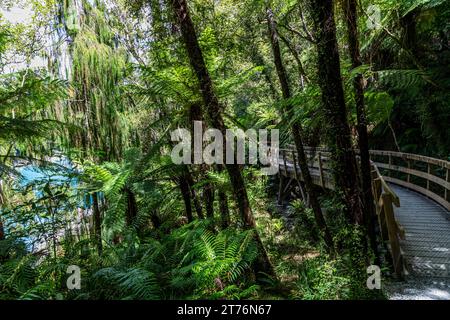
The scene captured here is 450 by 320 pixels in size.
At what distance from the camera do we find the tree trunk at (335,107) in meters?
3.36

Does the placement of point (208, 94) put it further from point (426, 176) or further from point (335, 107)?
point (426, 176)

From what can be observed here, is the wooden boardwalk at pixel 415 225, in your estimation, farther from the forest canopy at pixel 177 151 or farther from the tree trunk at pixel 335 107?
the tree trunk at pixel 335 107

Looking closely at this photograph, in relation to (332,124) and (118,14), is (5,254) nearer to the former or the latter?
(332,124)

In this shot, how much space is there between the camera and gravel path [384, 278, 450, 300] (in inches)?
155

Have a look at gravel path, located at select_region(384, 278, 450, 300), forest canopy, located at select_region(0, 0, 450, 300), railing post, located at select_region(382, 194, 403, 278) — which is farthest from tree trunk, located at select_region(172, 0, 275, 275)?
railing post, located at select_region(382, 194, 403, 278)

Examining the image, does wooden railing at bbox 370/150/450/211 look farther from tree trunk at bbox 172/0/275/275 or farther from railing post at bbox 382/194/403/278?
tree trunk at bbox 172/0/275/275

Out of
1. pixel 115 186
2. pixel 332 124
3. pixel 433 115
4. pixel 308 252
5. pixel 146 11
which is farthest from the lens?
pixel 433 115

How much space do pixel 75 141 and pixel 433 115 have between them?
9.77 meters

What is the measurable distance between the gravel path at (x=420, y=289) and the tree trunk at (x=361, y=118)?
0.62 m

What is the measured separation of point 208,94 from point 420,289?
393cm

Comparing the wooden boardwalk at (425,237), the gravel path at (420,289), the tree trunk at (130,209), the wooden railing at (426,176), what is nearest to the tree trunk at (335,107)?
the gravel path at (420,289)

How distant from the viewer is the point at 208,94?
11.6ft
